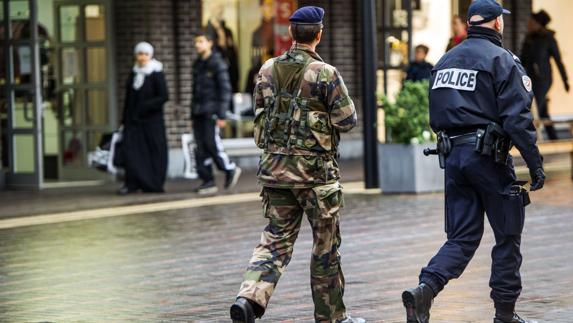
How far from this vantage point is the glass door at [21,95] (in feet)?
59.9

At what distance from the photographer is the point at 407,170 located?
16281mm

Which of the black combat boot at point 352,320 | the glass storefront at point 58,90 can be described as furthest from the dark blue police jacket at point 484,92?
the glass storefront at point 58,90

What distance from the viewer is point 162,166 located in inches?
682

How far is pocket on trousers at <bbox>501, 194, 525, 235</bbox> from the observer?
8039 millimetres

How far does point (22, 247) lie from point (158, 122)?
15.7 feet

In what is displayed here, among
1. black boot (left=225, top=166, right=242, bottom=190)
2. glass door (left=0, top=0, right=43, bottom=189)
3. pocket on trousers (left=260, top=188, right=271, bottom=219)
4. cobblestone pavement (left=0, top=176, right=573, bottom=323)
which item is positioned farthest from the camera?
glass door (left=0, top=0, right=43, bottom=189)

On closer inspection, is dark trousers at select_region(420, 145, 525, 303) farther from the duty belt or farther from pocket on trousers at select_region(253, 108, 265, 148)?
pocket on trousers at select_region(253, 108, 265, 148)

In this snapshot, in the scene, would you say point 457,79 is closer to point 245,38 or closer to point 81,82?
point 81,82

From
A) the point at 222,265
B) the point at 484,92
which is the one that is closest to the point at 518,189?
the point at 484,92

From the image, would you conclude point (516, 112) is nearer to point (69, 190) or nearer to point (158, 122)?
point (158, 122)

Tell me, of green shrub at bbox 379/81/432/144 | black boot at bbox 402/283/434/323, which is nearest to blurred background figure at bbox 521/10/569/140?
green shrub at bbox 379/81/432/144

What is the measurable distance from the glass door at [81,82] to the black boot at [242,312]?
1177 cm

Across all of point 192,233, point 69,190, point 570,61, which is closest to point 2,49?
point 69,190

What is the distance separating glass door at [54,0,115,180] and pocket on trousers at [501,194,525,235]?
1183 centimetres
